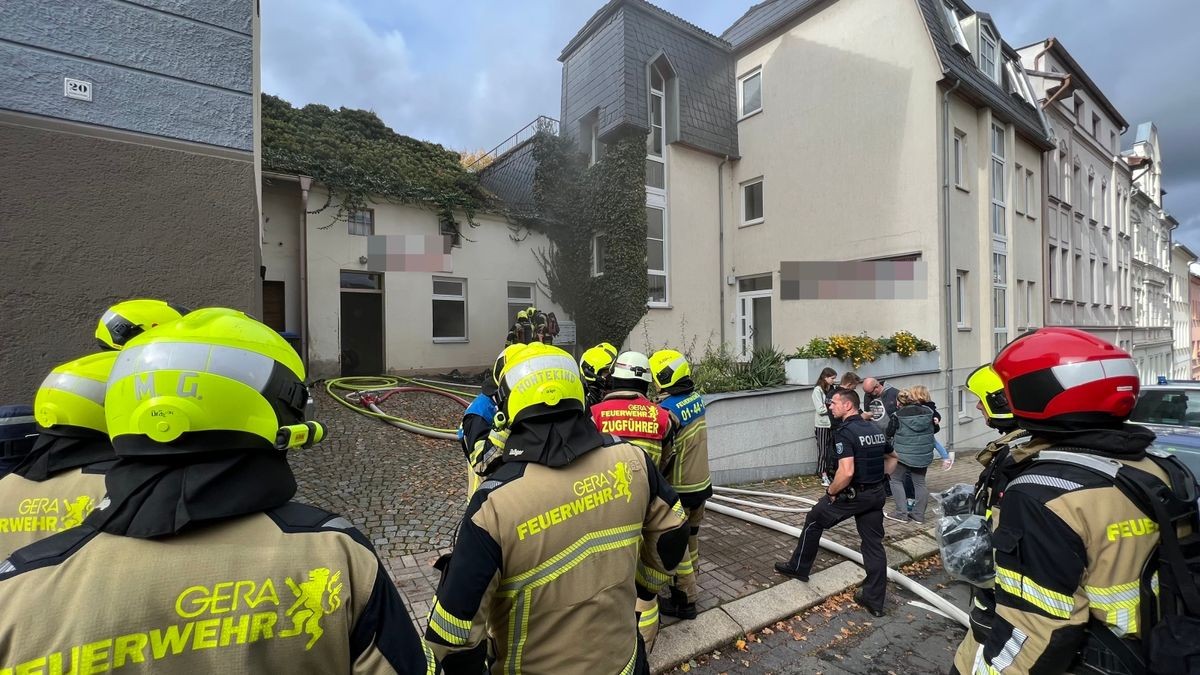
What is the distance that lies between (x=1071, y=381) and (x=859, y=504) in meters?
2.55

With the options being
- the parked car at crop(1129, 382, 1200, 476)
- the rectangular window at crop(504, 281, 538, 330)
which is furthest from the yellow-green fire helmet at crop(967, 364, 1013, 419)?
the rectangular window at crop(504, 281, 538, 330)

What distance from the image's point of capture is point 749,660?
326cm

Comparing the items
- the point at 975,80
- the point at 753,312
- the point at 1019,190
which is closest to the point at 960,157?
the point at 975,80

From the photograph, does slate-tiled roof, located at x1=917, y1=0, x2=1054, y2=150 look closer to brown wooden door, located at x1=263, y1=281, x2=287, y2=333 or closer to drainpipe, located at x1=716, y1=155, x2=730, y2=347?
drainpipe, located at x1=716, y1=155, x2=730, y2=347

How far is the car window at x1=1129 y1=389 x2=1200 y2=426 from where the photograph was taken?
20.1 ft

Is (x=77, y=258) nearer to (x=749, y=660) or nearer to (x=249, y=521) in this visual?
(x=249, y=521)

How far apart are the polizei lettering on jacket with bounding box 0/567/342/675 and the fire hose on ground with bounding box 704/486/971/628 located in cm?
302

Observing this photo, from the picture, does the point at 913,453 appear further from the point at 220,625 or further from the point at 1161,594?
the point at 220,625

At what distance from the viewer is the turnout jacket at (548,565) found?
5.32ft

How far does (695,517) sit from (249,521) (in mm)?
3290

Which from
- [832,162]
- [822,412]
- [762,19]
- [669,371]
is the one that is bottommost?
[822,412]

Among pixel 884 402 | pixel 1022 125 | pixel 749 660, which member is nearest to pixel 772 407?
pixel 884 402

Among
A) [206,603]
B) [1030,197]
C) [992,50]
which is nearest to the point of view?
[206,603]

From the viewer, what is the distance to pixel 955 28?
13.2 m
